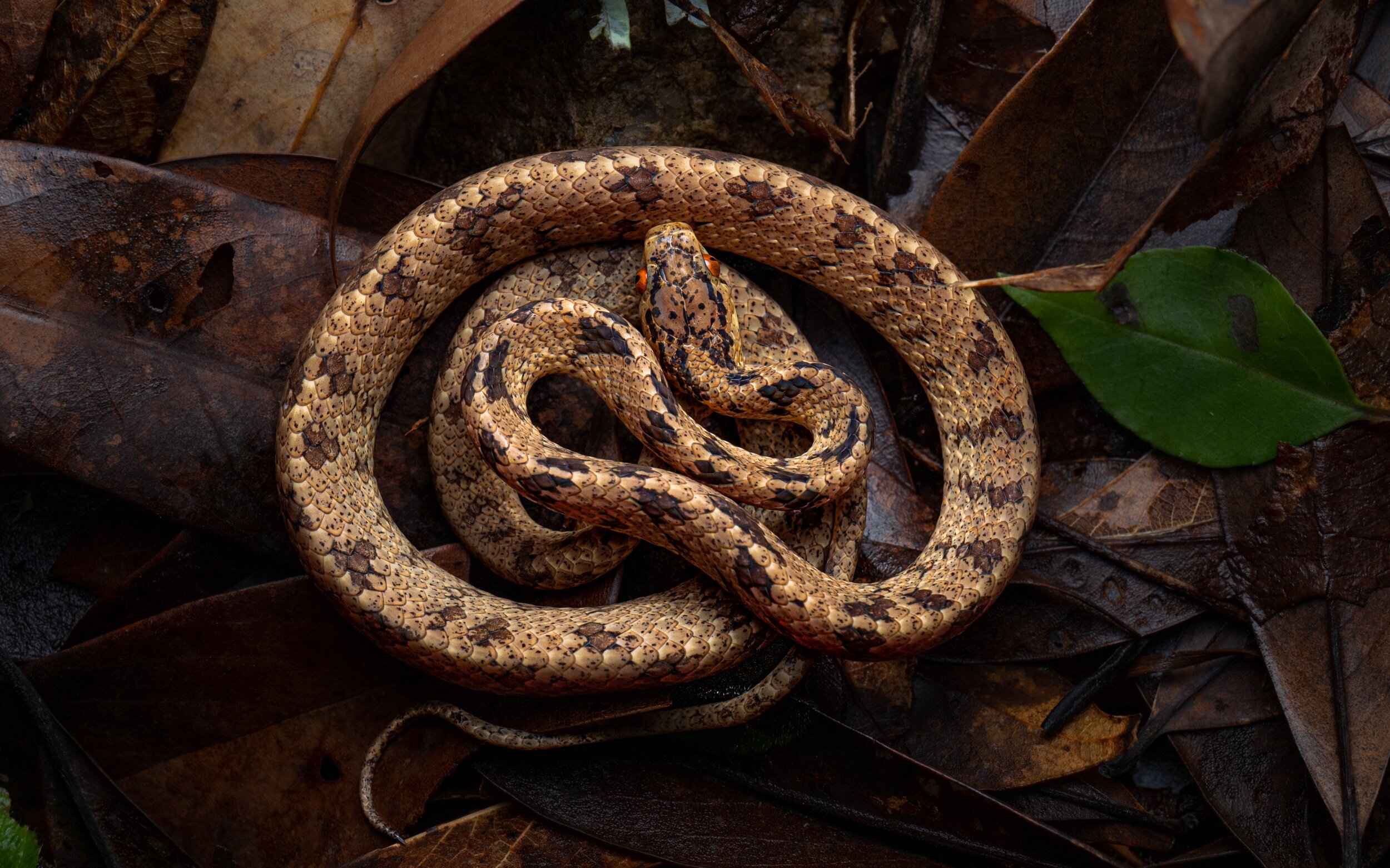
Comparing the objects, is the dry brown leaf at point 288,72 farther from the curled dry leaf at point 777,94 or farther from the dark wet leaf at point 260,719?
the dark wet leaf at point 260,719

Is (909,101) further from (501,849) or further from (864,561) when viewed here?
(501,849)

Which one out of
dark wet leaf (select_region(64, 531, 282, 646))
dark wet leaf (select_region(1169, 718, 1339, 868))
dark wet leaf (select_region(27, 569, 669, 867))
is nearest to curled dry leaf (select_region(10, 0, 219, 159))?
dark wet leaf (select_region(64, 531, 282, 646))

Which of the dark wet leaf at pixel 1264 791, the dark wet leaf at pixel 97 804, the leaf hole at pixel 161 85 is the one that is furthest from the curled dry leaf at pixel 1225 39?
the dark wet leaf at pixel 97 804

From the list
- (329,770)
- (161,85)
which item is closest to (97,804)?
(329,770)

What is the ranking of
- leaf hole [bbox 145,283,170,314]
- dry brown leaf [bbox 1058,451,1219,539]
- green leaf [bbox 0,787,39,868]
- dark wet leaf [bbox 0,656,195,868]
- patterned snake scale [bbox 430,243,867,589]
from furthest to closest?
1. dry brown leaf [bbox 1058,451,1219,539]
2. patterned snake scale [bbox 430,243,867,589]
3. leaf hole [bbox 145,283,170,314]
4. dark wet leaf [bbox 0,656,195,868]
5. green leaf [bbox 0,787,39,868]

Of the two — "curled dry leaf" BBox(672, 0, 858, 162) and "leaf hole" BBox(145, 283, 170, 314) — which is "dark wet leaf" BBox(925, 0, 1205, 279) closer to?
"curled dry leaf" BBox(672, 0, 858, 162)
